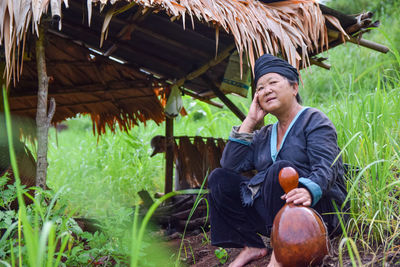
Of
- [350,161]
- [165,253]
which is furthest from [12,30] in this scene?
[350,161]

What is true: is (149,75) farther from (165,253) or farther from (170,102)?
(165,253)

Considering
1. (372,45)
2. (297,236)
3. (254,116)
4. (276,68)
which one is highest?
(372,45)

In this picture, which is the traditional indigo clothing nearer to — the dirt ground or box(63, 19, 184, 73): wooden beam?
the dirt ground

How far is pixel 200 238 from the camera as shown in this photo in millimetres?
3613

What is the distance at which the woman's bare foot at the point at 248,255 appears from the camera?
2.43 meters

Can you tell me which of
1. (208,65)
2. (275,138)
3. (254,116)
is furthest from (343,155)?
(208,65)

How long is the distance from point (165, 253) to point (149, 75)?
2.33 meters

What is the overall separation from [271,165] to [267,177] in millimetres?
86

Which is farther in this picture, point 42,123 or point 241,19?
point 241,19

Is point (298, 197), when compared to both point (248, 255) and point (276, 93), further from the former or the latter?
point (248, 255)

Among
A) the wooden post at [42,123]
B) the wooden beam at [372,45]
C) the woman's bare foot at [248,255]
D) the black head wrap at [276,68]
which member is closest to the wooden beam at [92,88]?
the wooden post at [42,123]

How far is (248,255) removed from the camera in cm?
247

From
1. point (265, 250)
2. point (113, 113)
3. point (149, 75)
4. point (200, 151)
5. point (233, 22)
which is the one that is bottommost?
point (265, 250)

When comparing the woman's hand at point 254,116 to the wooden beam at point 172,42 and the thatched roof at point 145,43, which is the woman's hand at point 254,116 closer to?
the thatched roof at point 145,43
